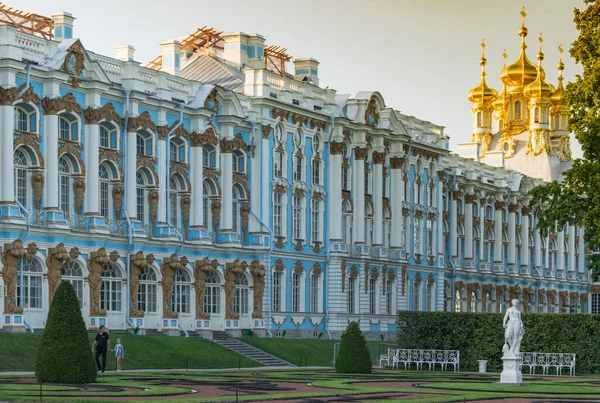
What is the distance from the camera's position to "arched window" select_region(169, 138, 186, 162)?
223 feet

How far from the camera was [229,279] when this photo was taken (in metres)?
70.9

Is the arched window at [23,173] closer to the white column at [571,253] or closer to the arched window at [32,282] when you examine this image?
the arched window at [32,282]

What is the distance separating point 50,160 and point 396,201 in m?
32.4

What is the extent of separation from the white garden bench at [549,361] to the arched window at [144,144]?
64.2 feet

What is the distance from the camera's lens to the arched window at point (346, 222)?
81.2m

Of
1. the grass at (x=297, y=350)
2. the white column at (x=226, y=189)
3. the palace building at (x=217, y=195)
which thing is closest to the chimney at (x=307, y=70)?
the palace building at (x=217, y=195)

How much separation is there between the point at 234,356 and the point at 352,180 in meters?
22.4

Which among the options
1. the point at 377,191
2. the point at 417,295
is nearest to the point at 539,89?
the point at 417,295

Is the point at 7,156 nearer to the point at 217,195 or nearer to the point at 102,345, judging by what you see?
the point at 102,345

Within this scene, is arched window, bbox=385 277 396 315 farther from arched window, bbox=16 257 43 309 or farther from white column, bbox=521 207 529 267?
arched window, bbox=16 257 43 309

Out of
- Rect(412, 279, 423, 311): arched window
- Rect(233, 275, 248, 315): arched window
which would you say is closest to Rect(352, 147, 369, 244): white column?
Rect(412, 279, 423, 311): arched window

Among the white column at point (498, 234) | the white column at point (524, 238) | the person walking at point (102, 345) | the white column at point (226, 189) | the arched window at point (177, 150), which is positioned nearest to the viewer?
the person walking at point (102, 345)

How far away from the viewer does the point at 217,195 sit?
7075cm

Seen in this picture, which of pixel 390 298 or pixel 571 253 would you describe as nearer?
pixel 390 298
